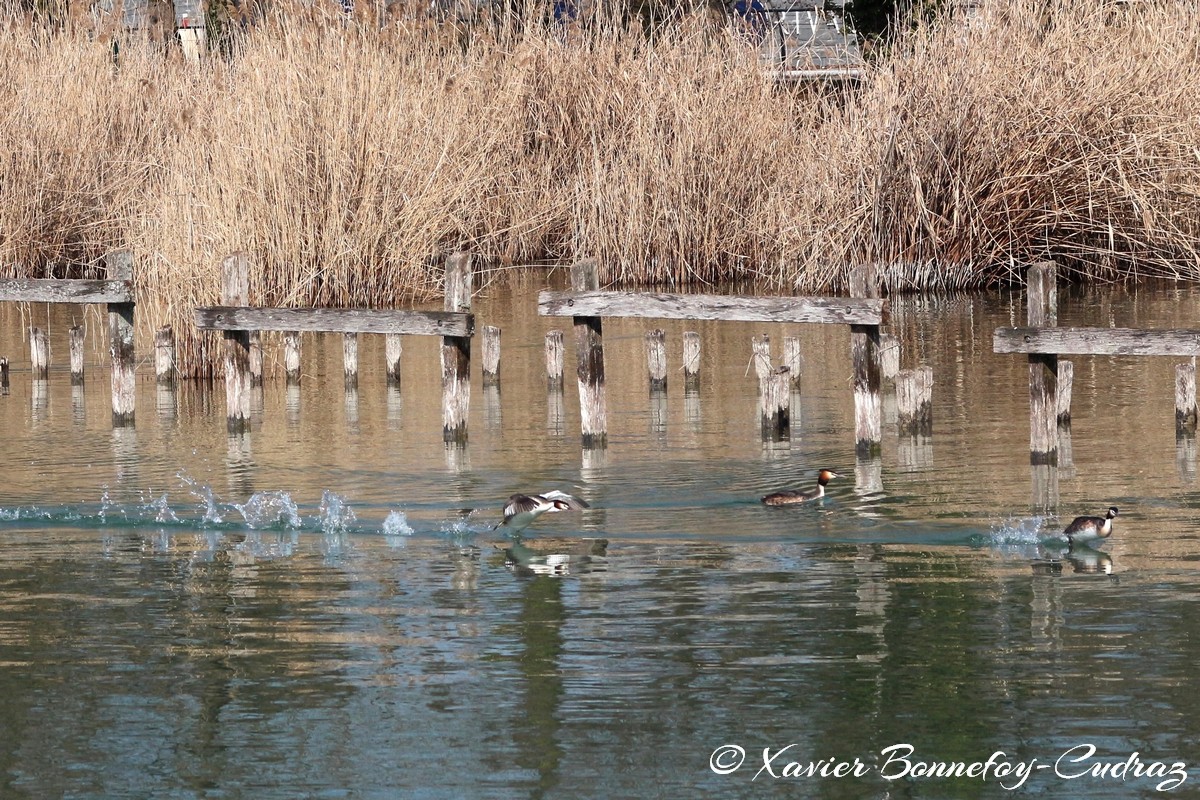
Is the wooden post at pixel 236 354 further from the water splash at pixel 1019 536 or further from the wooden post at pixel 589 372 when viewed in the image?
the water splash at pixel 1019 536

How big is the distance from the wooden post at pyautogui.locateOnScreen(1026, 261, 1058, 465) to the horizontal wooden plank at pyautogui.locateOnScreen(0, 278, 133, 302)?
705cm

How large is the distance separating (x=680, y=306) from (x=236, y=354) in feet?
11.6

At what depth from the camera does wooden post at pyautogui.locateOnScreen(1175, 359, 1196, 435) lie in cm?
1409

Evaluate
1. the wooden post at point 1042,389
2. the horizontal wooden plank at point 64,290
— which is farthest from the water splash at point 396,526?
the horizontal wooden plank at point 64,290

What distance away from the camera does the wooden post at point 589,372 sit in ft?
46.7

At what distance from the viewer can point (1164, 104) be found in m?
22.7

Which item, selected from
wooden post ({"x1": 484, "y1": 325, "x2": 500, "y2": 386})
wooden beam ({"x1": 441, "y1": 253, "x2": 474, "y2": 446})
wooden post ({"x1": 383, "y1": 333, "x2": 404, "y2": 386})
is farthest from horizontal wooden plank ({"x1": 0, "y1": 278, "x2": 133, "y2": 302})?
wooden post ({"x1": 484, "y1": 325, "x2": 500, "y2": 386})

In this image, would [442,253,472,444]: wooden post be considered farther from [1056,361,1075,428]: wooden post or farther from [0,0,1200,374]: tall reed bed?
[0,0,1200,374]: tall reed bed

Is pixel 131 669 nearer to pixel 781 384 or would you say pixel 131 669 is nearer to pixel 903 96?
pixel 781 384

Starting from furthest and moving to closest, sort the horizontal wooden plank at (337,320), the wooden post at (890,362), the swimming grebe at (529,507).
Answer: the wooden post at (890,362), the horizontal wooden plank at (337,320), the swimming grebe at (529,507)

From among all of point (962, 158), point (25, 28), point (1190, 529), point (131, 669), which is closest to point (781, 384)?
point (1190, 529)

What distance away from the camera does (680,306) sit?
14.1 meters

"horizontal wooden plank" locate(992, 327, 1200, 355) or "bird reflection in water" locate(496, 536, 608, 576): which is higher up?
"horizontal wooden plank" locate(992, 327, 1200, 355)

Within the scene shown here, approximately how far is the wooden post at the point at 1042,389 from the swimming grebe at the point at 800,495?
168 centimetres
